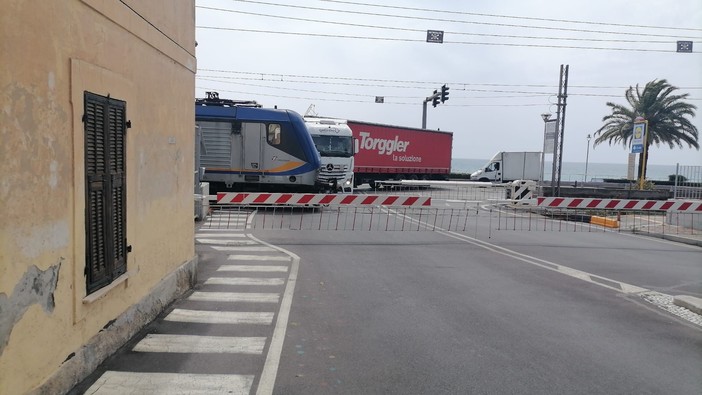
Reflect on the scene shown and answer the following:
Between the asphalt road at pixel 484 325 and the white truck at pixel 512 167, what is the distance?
33.2 metres

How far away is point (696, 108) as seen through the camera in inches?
1459

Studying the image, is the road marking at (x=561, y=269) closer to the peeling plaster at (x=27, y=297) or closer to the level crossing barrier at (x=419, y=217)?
the level crossing barrier at (x=419, y=217)

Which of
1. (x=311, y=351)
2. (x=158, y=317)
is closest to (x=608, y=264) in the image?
(x=311, y=351)

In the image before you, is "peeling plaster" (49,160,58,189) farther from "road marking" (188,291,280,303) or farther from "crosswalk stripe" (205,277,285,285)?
"crosswalk stripe" (205,277,285,285)

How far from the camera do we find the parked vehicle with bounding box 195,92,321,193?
19812mm

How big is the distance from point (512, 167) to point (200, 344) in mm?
42272

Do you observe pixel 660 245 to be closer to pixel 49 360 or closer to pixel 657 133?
pixel 49 360

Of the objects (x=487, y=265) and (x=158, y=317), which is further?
(x=487, y=265)

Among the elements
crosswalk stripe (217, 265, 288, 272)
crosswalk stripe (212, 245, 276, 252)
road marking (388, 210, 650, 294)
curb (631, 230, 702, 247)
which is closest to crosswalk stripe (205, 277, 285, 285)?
crosswalk stripe (217, 265, 288, 272)

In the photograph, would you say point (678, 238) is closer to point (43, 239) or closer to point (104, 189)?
point (104, 189)

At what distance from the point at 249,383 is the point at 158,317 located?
238 centimetres

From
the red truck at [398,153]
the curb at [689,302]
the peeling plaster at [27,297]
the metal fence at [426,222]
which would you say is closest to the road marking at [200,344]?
the peeling plaster at [27,297]

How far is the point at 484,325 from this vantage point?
6.78 metres

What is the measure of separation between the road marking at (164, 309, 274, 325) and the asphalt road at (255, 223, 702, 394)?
1.25ft
